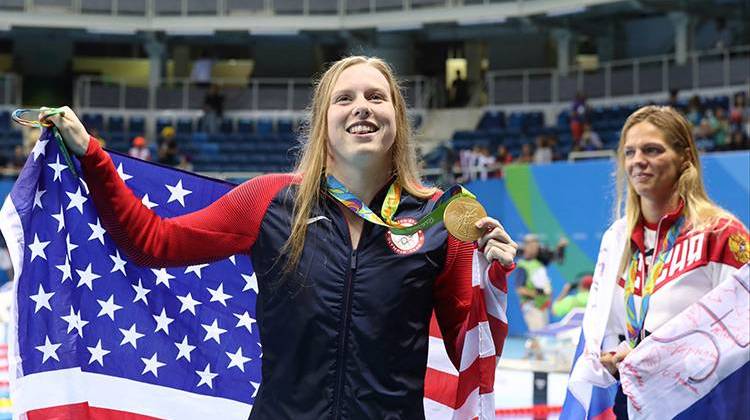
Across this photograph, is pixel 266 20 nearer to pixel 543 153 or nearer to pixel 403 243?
pixel 543 153

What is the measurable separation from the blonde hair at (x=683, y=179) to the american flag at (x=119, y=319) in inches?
38.3

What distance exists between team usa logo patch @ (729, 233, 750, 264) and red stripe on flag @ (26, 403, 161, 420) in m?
1.91

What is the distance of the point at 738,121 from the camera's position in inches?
657

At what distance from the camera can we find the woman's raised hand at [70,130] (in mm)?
2945

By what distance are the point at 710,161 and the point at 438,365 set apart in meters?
8.59

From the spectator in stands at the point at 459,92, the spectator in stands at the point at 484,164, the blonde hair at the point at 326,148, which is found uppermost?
the spectator in stands at the point at 459,92

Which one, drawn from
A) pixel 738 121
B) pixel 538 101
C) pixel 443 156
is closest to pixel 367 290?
pixel 738 121

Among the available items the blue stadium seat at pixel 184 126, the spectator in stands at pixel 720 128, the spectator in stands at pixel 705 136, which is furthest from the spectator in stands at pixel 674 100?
the blue stadium seat at pixel 184 126

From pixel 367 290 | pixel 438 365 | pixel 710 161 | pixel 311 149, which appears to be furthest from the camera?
pixel 710 161

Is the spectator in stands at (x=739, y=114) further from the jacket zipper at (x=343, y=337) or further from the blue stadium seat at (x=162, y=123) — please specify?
the jacket zipper at (x=343, y=337)

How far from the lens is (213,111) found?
996 inches

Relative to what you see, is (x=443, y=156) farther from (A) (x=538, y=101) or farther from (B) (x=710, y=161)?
(B) (x=710, y=161)

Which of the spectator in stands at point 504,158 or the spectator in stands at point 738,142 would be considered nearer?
the spectator in stands at point 738,142

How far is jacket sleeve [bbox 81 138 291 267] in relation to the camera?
285cm
